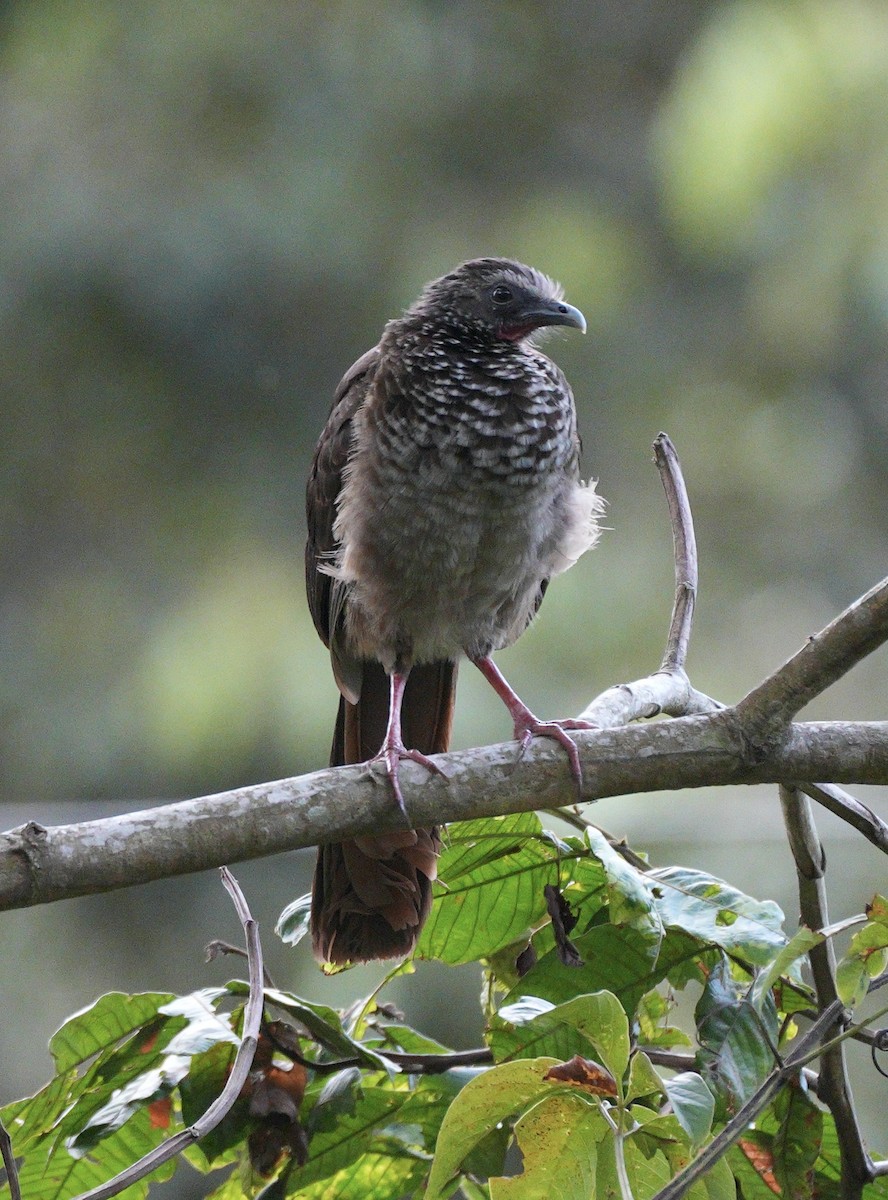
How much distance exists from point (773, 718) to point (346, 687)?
4.01 feet

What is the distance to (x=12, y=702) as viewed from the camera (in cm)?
739

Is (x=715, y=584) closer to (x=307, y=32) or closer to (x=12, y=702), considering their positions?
(x=12, y=702)

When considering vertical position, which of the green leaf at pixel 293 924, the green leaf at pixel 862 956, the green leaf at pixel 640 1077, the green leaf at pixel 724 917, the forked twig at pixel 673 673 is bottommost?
the green leaf at pixel 293 924

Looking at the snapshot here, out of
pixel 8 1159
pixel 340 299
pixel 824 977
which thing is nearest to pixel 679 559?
pixel 824 977

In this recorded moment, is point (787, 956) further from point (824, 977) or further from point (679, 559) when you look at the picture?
point (679, 559)

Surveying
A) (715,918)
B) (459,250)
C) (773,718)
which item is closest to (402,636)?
(773,718)

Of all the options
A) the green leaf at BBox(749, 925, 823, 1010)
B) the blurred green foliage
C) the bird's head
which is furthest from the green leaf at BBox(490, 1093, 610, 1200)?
the blurred green foliage

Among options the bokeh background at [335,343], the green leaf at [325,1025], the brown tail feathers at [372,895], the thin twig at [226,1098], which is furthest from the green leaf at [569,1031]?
the bokeh background at [335,343]

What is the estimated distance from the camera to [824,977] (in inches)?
64.8

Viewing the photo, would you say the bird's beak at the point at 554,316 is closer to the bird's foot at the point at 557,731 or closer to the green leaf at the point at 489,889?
the bird's foot at the point at 557,731

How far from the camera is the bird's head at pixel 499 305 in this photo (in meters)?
2.83

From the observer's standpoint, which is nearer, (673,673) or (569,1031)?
(569,1031)

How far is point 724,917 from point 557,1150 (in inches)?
15.2

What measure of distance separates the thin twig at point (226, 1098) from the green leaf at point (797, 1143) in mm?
574
